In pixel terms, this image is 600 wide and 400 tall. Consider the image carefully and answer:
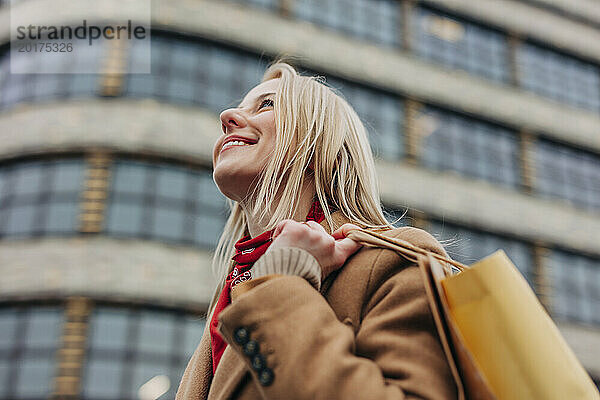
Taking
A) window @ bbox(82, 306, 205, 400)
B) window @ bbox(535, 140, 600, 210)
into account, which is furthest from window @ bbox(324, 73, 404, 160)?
window @ bbox(82, 306, 205, 400)

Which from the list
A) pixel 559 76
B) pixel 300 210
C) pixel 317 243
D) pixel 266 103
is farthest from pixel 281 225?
pixel 559 76

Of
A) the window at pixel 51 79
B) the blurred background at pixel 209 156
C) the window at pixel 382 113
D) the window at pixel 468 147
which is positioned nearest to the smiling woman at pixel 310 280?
the blurred background at pixel 209 156

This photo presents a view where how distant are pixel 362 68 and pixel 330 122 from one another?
2078 centimetres

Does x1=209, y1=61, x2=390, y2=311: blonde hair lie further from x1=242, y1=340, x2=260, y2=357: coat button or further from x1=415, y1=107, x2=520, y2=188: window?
x1=415, y1=107, x2=520, y2=188: window

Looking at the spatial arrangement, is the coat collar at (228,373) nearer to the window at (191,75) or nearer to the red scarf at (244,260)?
the red scarf at (244,260)

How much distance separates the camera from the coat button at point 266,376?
2088mm

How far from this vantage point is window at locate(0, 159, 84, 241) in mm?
18734

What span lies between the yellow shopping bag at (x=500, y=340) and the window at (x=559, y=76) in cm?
2629

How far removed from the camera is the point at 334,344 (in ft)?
6.87

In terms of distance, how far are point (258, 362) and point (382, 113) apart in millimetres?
Result: 21997

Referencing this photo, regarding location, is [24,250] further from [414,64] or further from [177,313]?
[414,64]

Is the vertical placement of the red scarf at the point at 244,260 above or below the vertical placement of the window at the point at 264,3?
below

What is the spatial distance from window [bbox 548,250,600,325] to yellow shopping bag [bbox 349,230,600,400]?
2318 cm

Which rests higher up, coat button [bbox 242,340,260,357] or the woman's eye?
the woman's eye
